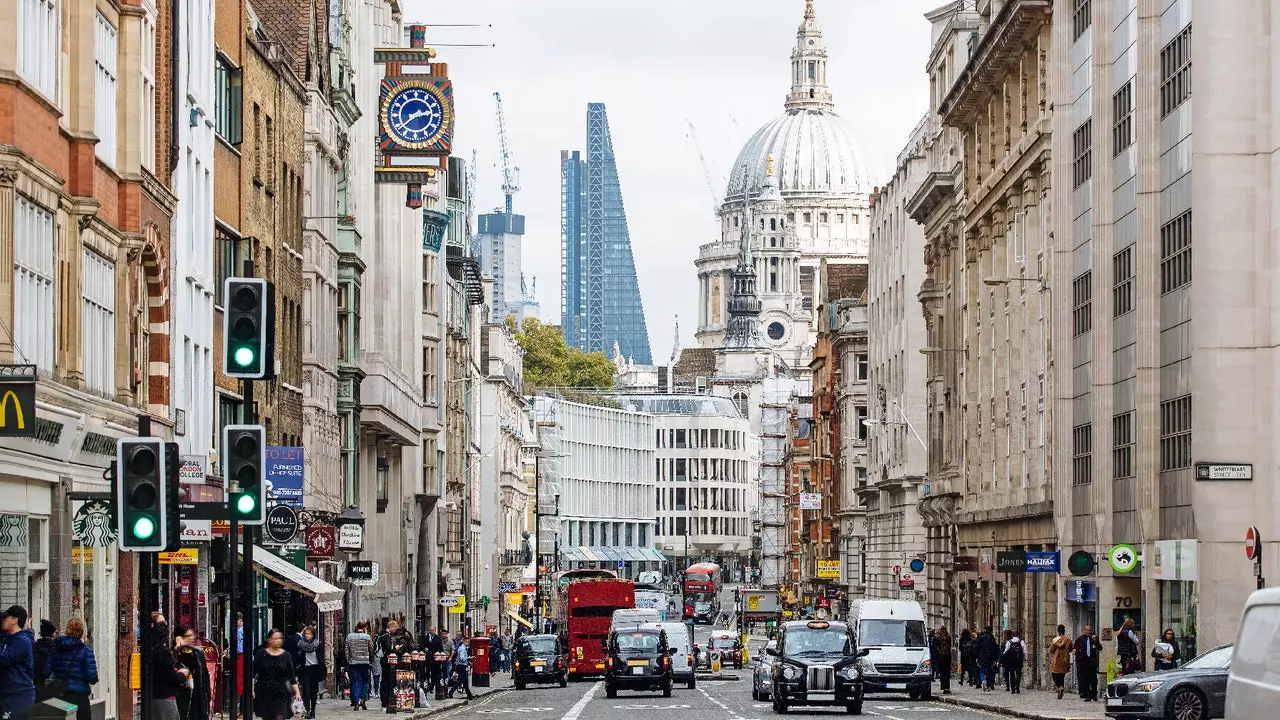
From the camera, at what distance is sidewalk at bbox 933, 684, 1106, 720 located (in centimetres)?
4612

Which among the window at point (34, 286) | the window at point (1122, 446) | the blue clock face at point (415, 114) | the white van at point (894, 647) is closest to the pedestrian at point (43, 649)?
the window at point (34, 286)

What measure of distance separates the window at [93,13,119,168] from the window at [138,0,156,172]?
1318 mm

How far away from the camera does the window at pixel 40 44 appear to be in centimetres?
2998

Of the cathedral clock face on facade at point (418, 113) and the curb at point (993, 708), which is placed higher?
the cathedral clock face on facade at point (418, 113)

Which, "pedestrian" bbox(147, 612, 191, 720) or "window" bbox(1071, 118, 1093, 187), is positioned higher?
"window" bbox(1071, 118, 1093, 187)

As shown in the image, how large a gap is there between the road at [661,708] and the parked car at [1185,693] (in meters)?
9.95

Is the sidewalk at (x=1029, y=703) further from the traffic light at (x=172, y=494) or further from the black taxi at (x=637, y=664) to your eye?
the traffic light at (x=172, y=494)

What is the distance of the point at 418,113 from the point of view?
70.6 m

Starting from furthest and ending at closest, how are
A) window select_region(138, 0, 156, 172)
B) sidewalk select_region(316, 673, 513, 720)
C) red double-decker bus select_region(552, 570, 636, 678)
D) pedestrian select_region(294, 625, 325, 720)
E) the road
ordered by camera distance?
red double-decker bus select_region(552, 570, 636, 678), the road, sidewalk select_region(316, 673, 513, 720), pedestrian select_region(294, 625, 325, 720), window select_region(138, 0, 156, 172)

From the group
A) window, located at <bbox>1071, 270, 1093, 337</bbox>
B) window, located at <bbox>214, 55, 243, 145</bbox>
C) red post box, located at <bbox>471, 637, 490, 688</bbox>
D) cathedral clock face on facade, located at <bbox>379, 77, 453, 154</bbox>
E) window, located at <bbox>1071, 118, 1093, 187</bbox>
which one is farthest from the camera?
red post box, located at <bbox>471, 637, 490, 688</bbox>

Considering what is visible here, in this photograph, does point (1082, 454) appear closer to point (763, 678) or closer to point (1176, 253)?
point (1176, 253)

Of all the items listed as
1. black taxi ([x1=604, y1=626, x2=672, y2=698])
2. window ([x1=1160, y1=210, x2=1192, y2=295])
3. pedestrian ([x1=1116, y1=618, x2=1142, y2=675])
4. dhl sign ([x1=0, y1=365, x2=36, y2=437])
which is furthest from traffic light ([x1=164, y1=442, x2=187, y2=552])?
black taxi ([x1=604, y1=626, x2=672, y2=698])

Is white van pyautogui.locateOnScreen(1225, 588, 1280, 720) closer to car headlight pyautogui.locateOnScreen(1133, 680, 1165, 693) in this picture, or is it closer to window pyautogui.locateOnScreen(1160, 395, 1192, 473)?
car headlight pyautogui.locateOnScreen(1133, 680, 1165, 693)

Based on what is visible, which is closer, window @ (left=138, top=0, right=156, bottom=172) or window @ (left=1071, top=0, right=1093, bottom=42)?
window @ (left=138, top=0, right=156, bottom=172)
